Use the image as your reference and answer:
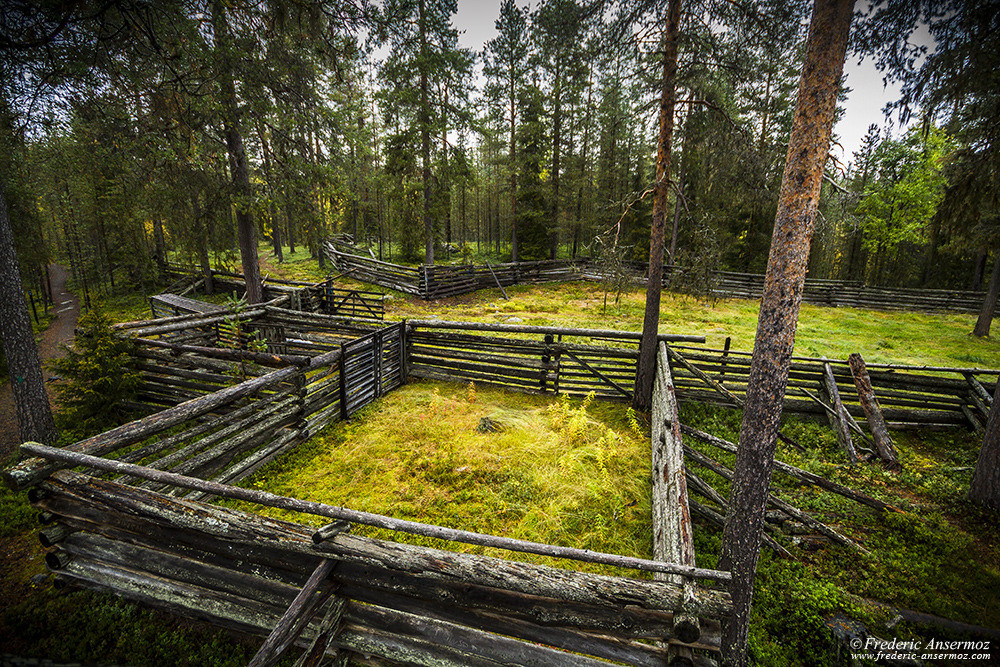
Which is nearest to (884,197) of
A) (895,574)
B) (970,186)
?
(970,186)

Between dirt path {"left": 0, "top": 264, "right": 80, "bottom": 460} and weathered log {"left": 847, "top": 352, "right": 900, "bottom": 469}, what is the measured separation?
14648mm

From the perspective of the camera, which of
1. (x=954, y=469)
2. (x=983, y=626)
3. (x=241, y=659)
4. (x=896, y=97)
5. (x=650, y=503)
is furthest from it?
(x=954, y=469)

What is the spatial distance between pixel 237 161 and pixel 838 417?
56.3 feet

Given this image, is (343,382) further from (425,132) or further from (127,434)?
(425,132)

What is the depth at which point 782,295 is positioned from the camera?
3275 millimetres

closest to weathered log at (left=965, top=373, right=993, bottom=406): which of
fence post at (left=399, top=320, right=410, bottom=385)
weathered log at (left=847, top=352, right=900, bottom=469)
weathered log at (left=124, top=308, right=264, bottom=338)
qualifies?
weathered log at (left=847, top=352, right=900, bottom=469)

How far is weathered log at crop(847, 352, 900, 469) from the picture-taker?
6.98m

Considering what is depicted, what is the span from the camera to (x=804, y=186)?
3094 millimetres

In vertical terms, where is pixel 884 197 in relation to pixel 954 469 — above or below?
above

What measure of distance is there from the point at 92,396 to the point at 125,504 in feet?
16.1

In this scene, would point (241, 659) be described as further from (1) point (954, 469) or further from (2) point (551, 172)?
(2) point (551, 172)

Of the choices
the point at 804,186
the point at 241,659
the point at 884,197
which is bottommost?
the point at 241,659

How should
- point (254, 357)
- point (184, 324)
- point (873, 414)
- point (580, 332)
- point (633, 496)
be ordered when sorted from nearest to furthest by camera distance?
point (633, 496), point (254, 357), point (873, 414), point (184, 324), point (580, 332)

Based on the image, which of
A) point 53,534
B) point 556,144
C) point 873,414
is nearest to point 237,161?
point 53,534
